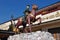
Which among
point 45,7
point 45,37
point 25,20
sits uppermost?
point 45,7

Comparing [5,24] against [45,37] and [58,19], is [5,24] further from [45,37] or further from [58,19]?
[45,37]

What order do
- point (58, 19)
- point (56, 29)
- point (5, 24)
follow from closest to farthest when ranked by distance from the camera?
point (58, 19)
point (56, 29)
point (5, 24)

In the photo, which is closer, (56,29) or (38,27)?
(56,29)

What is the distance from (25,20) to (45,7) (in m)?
7.58

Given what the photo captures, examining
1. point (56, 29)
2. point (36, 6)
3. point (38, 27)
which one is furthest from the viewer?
point (38, 27)

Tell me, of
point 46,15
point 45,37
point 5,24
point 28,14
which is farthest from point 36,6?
point 5,24

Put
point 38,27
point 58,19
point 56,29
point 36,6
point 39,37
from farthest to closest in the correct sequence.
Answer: point 38,27, point 56,29, point 58,19, point 36,6, point 39,37

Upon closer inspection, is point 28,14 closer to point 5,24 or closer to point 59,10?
point 59,10

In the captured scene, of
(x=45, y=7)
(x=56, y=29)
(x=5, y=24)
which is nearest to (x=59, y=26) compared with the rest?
(x=56, y=29)

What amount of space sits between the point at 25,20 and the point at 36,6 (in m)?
0.91

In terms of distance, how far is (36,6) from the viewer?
38.8 feet

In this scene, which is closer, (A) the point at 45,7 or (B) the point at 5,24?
(A) the point at 45,7

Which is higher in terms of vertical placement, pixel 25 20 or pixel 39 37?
pixel 25 20

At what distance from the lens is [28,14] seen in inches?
468
